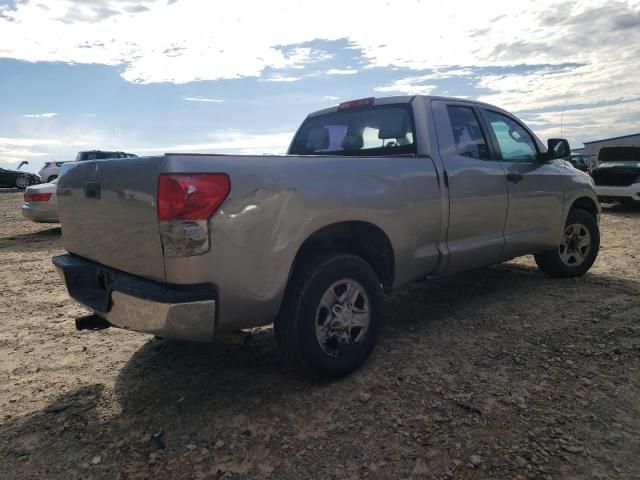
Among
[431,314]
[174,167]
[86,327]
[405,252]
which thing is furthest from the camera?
[431,314]

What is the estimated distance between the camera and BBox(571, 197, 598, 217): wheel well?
546cm

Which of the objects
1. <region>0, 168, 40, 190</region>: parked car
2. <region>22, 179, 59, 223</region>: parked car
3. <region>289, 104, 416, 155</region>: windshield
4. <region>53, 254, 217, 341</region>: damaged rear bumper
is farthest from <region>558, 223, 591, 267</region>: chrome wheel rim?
<region>0, 168, 40, 190</region>: parked car

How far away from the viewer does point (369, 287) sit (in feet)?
10.5

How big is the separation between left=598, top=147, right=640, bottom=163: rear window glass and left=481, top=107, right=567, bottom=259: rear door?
1066 centimetres

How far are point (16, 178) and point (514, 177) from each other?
1008 inches

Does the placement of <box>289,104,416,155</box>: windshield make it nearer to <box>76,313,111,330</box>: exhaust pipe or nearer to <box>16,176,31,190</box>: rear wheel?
<box>76,313,111,330</box>: exhaust pipe

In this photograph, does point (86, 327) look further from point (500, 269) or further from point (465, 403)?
point (500, 269)

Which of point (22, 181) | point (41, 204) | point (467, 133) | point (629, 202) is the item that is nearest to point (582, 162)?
point (629, 202)

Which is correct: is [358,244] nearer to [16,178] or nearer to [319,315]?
[319,315]

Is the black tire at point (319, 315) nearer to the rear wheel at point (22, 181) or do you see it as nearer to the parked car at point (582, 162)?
the parked car at point (582, 162)

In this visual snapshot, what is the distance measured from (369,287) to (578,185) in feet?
11.2

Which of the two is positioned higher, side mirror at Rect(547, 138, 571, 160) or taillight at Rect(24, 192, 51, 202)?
side mirror at Rect(547, 138, 571, 160)

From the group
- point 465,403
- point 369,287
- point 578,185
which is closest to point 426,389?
point 465,403

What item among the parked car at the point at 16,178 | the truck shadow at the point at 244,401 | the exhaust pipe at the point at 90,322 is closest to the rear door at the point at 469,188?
the truck shadow at the point at 244,401
